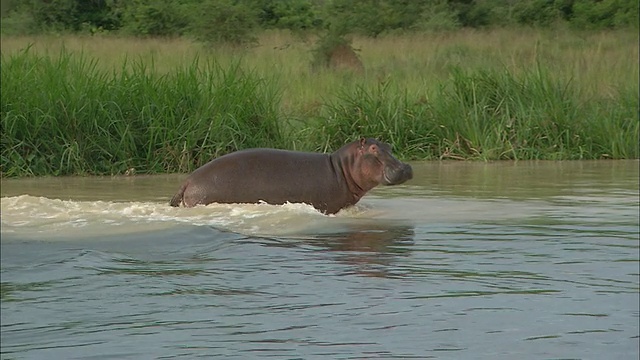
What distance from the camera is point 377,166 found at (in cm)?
654

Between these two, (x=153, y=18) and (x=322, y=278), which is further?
(x=153, y=18)

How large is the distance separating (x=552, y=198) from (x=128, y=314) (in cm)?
411

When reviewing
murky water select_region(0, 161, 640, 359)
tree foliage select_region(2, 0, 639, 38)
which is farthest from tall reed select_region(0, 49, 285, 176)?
tree foliage select_region(2, 0, 639, 38)

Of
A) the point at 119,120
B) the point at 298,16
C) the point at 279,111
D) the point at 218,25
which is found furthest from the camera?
the point at 298,16

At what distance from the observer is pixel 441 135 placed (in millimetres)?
10133

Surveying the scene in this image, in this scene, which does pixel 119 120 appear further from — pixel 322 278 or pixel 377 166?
pixel 322 278

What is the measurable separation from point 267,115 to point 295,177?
2.71 m

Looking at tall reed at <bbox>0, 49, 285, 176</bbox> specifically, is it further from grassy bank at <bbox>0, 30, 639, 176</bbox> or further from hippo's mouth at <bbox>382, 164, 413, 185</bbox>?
hippo's mouth at <bbox>382, 164, 413, 185</bbox>

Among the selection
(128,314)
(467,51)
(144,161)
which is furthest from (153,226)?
(467,51)

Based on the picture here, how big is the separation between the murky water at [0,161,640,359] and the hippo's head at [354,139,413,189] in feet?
0.67

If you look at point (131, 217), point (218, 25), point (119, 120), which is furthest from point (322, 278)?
point (218, 25)

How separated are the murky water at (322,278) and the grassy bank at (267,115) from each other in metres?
1.09

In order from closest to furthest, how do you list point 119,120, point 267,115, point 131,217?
point 131,217, point 119,120, point 267,115

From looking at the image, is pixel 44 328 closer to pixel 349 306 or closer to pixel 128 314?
pixel 128 314
